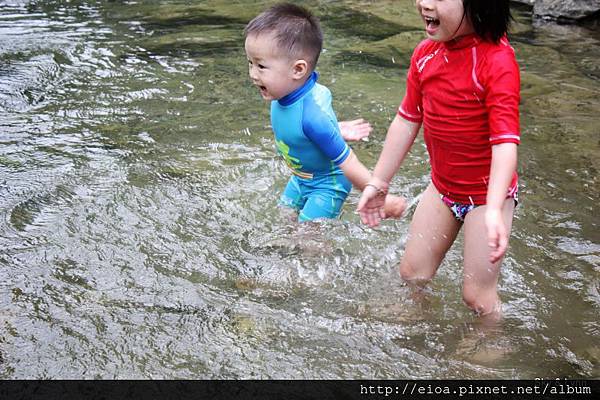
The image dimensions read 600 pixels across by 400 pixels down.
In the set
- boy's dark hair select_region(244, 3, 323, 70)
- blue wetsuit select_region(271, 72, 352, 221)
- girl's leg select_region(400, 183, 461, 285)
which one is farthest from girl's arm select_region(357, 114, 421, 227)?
boy's dark hair select_region(244, 3, 323, 70)

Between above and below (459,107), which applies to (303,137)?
below

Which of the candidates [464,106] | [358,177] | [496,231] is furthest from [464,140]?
[358,177]

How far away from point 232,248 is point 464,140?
57.4 inches

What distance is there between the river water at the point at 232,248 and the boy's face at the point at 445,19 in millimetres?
1215

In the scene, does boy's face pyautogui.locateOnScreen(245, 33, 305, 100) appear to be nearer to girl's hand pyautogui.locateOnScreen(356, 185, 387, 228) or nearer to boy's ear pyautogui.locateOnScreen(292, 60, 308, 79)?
boy's ear pyautogui.locateOnScreen(292, 60, 308, 79)

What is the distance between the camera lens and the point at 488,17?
2.43m

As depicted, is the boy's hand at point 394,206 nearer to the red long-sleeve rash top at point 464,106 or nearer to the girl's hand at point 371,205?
the girl's hand at point 371,205

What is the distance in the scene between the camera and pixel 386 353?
8.82ft

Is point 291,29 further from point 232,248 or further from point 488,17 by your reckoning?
point 232,248

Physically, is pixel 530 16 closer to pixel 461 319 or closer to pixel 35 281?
pixel 461 319

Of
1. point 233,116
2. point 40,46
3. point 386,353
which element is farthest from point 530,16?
point 386,353

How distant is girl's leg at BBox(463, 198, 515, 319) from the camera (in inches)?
104

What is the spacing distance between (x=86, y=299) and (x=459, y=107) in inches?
71.6

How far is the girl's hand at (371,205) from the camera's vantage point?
2961mm
